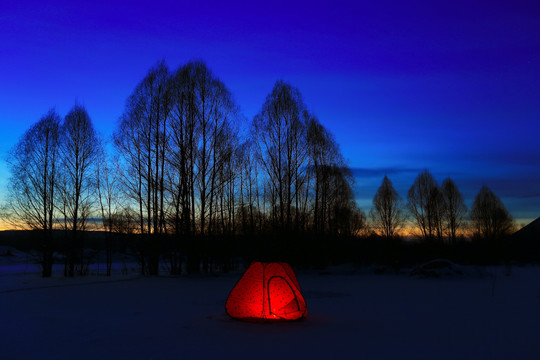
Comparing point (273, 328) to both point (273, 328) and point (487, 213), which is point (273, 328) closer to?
point (273, 328)

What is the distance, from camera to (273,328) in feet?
21.2

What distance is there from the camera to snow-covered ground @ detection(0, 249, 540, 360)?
5043mm

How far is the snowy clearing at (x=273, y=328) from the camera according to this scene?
16.6 feet

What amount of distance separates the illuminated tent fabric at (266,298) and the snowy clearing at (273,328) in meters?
0.25

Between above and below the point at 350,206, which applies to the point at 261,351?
below

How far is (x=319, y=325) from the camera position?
22.2 feet

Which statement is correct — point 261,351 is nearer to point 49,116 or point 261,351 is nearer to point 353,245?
point 49,116

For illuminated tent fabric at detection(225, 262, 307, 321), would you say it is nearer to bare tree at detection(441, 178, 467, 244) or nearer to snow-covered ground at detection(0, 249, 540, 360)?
snow-covered ground at detection(0, 249, 540, 360)

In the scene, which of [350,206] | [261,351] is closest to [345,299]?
[261,351]

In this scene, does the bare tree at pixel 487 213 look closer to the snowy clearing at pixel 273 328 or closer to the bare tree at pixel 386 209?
the bare tree at pixel 386 209

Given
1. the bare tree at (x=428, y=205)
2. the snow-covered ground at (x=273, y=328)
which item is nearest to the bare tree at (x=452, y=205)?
the bare tree at (x=428, y=205)

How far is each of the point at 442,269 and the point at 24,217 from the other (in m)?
20.3

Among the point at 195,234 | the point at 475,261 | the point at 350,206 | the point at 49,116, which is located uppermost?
the point at 49,116

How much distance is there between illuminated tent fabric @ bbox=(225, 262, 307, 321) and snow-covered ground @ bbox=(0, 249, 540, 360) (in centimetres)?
25
